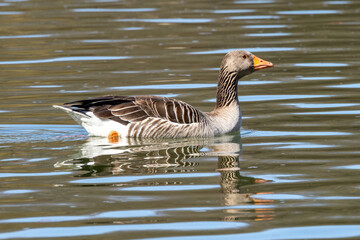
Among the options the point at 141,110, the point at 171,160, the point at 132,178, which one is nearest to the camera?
the point at 132,178

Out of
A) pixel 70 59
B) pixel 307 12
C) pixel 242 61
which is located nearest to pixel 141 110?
pixel 242 61

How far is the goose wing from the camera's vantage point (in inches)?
510

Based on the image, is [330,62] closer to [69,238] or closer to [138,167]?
[138,167]

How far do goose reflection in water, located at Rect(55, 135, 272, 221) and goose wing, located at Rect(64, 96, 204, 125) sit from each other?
341 mm

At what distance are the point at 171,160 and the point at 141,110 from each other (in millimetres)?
2037

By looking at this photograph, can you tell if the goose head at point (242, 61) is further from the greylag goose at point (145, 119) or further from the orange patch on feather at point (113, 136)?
the orange patch on feather at point (113, 136)

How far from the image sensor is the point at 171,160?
11.3 meters

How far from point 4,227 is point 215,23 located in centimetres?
1676

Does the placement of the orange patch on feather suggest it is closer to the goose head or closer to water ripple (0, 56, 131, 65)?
the goose head

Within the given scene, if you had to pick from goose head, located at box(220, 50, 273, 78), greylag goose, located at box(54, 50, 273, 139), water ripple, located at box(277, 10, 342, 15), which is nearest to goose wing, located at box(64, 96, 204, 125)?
greylag goose, located at box(54, 50, 273, 139)

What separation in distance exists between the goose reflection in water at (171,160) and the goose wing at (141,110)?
341 millimetres

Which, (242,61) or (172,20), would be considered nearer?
(242,61)

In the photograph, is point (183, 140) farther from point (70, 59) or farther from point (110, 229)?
point (70, 59)

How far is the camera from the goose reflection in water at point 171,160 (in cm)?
942
